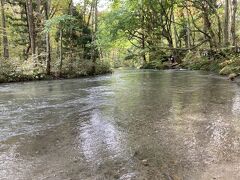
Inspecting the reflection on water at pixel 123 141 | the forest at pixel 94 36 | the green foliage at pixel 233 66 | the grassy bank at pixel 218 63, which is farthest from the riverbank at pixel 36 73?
the reflection on water at pixel 123 141

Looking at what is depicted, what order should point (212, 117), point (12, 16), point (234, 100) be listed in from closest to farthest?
point (212, 117) < point (234, 100) < point (12, 16)

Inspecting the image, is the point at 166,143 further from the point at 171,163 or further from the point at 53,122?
the point at 53,122

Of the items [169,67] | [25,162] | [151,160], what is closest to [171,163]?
[151,160]

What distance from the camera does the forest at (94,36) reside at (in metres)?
17.9

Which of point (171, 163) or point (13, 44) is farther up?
point (13, 44)

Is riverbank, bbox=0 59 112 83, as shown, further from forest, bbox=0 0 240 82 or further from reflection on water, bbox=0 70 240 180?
reflection on water, bbox=0 70 240 180

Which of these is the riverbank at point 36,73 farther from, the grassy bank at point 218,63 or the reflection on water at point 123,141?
the reflection on water at point 123,141

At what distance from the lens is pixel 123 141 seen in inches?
175

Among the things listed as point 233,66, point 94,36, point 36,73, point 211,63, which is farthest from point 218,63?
point 36,73

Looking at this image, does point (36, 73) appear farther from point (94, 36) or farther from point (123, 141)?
point (123, 141)

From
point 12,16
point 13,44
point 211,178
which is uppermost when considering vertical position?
point 12,16

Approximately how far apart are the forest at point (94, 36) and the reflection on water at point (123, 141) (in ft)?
31.3

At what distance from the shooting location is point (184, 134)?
4.65 meters

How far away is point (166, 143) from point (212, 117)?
6.21ft
